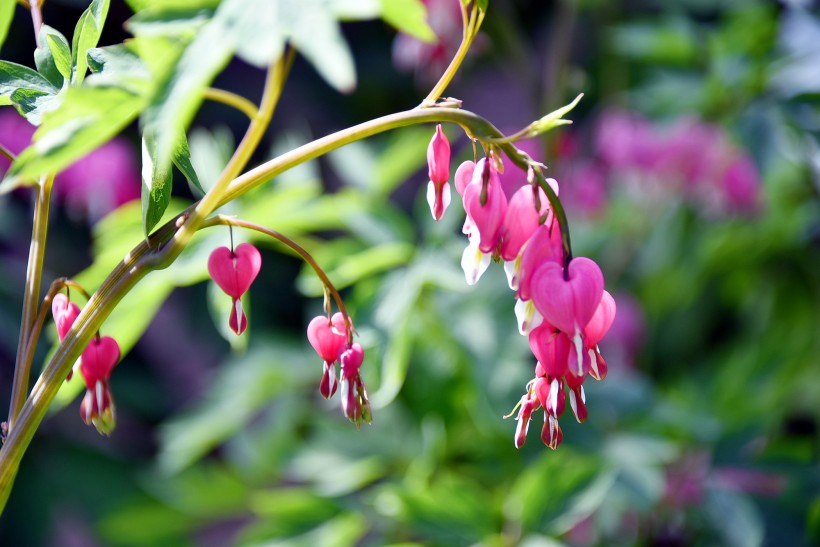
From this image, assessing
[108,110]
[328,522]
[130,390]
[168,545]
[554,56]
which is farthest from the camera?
[130,390]

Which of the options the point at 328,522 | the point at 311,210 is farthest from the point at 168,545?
the point at 311,210

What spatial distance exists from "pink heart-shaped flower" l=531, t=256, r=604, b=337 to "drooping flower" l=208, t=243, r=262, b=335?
0.20 m

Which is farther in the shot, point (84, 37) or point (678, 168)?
point (678, 168)

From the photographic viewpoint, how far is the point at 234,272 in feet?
2.02

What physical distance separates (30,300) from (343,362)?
203 millimetres

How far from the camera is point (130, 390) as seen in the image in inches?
91.7

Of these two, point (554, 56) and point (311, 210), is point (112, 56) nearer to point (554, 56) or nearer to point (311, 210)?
point (311, 210)

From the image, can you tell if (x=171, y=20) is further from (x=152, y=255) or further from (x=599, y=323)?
(x=599, y=323)

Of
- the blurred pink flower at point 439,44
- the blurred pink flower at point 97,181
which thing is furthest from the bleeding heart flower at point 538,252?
the blurred pink flower at point 97,181

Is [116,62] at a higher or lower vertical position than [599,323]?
higher

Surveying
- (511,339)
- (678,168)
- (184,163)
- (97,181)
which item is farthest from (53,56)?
(678,168)

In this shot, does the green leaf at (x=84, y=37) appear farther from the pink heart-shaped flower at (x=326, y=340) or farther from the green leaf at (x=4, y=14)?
the pink heart-shaped flower at (x=326, y=340)

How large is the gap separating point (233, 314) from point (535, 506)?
0.67 metres

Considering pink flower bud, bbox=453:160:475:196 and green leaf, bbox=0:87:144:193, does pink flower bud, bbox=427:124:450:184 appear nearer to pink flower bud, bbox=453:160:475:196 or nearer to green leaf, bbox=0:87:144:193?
pink flower bud, bbox=453:160:475:196
